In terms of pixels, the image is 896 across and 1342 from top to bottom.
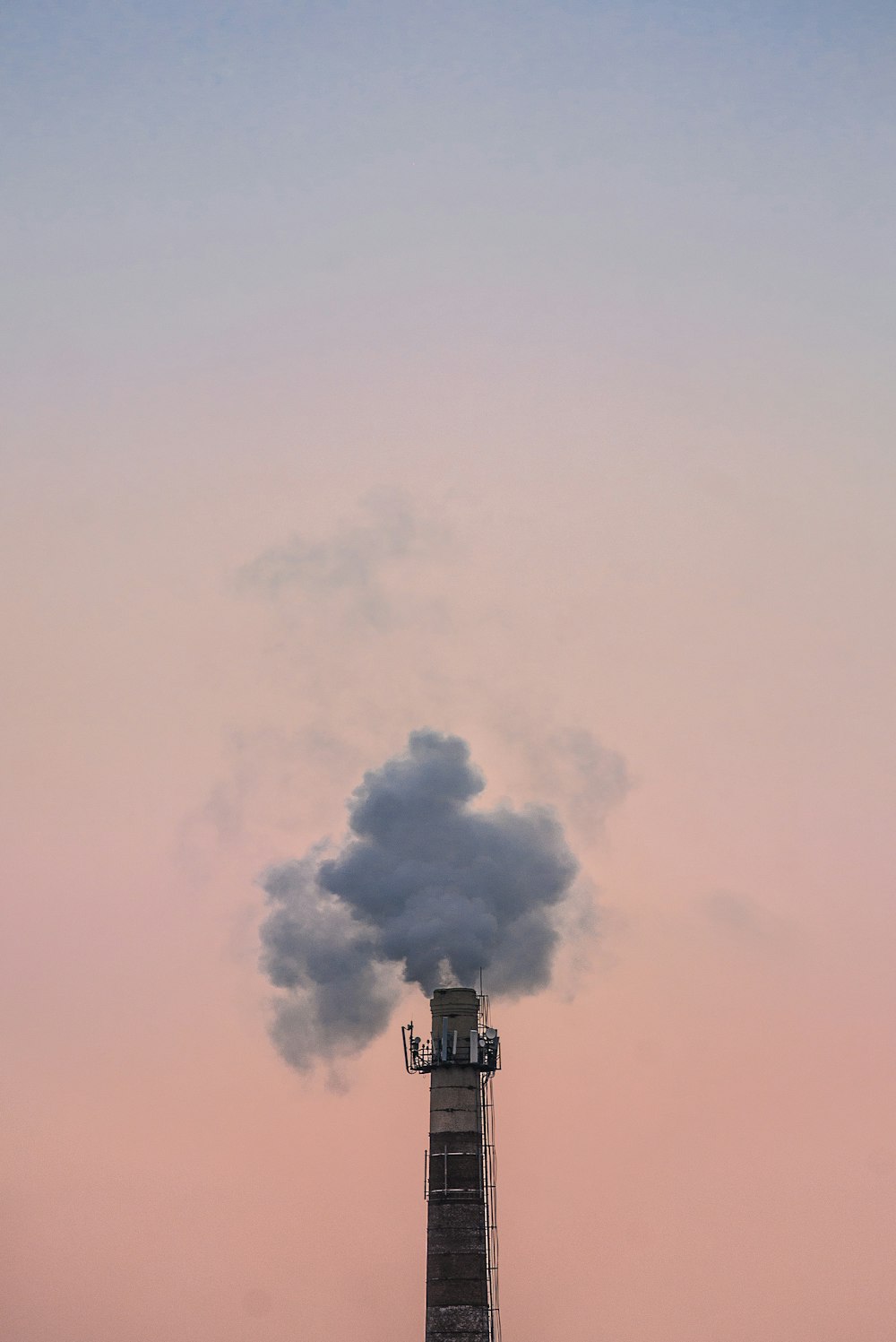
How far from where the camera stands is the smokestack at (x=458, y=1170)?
3885 centimetres

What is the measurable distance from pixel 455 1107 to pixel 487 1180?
6.65 ft

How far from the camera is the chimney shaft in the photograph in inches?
1529

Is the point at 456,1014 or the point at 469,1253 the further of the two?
the point at 456,1014

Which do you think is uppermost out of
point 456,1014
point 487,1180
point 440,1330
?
point 456,1014

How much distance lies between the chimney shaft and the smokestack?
2 centimetres

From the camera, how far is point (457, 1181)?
40031 mm

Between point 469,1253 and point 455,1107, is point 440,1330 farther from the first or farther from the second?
point 455,1107

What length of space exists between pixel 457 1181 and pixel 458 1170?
266 mm

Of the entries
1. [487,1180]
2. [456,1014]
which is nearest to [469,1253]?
[487,1180]

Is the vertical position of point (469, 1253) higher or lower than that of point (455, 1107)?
lower

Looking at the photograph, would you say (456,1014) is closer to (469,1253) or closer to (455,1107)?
(455,1107)

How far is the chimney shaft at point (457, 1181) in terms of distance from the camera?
127 feet

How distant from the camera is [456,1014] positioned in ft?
138

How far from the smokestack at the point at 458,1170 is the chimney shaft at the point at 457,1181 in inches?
0.9
